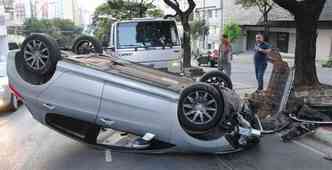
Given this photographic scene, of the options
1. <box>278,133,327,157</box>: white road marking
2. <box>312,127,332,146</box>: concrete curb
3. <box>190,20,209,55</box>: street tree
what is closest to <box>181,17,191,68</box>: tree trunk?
<box>312,127,332,146</box>: concrete curb

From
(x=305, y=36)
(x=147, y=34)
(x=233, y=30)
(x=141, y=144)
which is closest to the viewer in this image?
(x=141, y=144)

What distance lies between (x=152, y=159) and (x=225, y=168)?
1.10 meters

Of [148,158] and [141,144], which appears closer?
[148,158]

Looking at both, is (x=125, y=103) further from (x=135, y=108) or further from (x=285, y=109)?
(x=285, y=109)

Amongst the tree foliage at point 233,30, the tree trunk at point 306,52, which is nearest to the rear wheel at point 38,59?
the tree trunk at point 306,52

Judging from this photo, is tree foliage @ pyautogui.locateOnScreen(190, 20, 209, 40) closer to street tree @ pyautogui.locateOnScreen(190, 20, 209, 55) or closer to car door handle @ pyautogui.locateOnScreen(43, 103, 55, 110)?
street tree @ pyautogui.locateOnScreen(190, 20, 209, 55)

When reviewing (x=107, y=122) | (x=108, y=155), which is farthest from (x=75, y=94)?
(x=108, y=155)

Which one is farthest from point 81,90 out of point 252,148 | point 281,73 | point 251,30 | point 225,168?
point 251,30

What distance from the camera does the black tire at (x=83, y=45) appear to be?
8492mm

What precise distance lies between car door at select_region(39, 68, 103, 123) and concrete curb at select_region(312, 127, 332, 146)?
12.6ft

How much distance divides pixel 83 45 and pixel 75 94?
8.88 ft

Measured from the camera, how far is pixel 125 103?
237 inches

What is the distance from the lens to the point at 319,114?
811cm

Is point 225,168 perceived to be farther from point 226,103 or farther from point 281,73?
point 281,73
